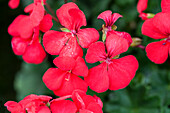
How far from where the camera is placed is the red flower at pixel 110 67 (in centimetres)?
85

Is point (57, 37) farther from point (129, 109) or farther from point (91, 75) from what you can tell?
point (129, 109)

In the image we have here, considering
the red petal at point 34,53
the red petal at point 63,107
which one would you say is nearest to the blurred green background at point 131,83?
the red petal at point 34,53

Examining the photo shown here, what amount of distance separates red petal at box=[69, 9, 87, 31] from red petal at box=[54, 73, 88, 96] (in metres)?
0.17

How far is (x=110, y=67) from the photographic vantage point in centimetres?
92

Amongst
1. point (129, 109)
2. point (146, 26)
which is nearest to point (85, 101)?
point (146, 26)

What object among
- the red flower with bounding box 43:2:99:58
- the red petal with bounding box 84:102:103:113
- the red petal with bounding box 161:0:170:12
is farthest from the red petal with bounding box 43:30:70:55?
the red petal with bounding box 161:0:170:12

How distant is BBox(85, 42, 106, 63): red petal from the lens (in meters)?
0.84

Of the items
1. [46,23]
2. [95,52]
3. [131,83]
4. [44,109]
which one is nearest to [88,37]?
[95,52]

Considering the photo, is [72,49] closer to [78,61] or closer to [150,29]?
[78,61]

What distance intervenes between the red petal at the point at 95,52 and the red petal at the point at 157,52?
16cm

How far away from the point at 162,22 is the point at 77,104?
1.26 ft

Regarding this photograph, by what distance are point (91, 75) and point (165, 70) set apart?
0.64 meters

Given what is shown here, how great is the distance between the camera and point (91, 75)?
0.88 m

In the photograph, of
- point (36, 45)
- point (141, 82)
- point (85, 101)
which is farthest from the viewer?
point (141, 82)
